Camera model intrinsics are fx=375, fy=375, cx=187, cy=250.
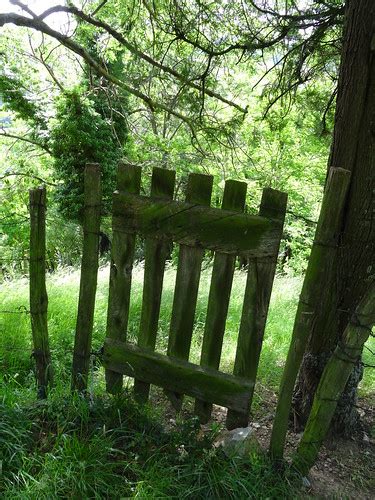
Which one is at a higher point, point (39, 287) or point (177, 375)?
point (39, 287)

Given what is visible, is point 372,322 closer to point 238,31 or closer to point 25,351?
point 25,351

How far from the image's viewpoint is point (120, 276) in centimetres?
264

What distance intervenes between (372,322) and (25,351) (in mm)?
3026

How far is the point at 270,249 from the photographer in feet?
7.35

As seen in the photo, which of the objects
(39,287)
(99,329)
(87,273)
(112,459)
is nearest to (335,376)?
(112,459)

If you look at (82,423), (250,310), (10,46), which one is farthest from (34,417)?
(10,46)

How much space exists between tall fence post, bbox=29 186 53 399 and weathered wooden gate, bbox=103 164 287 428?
47 cm

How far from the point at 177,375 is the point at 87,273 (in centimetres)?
93

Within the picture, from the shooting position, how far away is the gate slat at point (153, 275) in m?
2.39

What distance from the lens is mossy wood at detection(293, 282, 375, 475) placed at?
1.97 meters

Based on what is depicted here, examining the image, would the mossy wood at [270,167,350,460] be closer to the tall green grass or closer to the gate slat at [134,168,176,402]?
the gate slat at [134,168,176,402]

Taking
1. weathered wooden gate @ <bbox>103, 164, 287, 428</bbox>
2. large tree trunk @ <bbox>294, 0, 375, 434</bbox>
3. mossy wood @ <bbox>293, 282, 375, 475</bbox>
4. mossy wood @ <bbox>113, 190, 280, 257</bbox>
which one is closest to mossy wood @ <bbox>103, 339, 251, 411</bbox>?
weathered wooden gate @ <bbox>103, 164, 287, 428</bbox>

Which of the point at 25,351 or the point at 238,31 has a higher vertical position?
the point at 238,31

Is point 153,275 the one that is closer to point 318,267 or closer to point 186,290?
point 186,290
